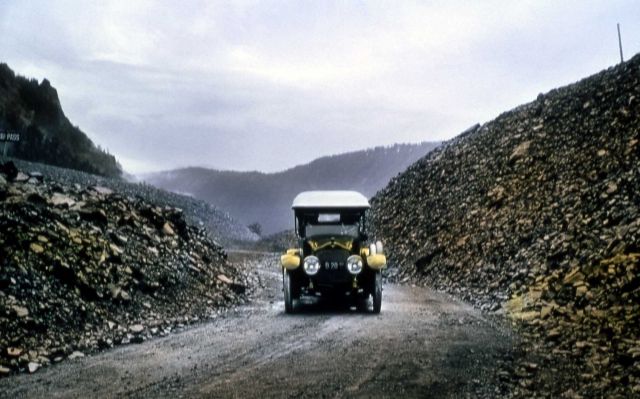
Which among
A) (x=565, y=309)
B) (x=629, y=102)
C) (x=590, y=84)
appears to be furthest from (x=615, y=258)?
(x=590, y=84)

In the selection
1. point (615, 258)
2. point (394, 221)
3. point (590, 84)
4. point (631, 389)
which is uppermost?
point (590, 84)

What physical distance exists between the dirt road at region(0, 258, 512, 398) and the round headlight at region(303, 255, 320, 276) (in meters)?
1.36

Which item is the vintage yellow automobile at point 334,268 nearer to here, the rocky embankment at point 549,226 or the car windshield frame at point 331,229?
the car windshield frame at point 331,229


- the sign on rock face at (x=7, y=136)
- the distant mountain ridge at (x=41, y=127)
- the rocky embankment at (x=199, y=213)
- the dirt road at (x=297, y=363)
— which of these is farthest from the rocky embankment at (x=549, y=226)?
the distant mountain ridge at (x=41, y=127)

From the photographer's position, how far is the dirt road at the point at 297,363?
584 centimetres

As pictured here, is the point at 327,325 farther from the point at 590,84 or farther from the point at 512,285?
the point at 590,84

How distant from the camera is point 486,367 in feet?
21.9

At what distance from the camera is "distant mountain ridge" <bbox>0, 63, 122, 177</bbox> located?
47.7m

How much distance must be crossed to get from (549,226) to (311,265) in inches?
359

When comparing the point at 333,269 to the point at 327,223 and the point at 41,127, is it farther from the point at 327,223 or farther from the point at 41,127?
the point at 41,127

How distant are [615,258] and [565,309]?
162 cm

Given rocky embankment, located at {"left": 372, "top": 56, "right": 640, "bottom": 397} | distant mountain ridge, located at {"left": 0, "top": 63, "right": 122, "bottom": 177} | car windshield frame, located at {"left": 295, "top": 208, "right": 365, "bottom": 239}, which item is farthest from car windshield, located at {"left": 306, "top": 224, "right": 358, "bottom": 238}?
distant mountain ridge, located at {"left": 0, "top": 63, "right": 122, "bottom": 177}

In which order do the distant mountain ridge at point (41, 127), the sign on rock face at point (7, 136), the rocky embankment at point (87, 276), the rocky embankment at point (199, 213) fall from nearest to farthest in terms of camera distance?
the rocky embankment at point (87, 276), the sign on rock face at point (7, 136), the rocky embankment at point (199, 213), the distant mountain ridge at point (41, 127)

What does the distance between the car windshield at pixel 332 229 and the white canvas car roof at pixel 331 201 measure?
1.52 ft
